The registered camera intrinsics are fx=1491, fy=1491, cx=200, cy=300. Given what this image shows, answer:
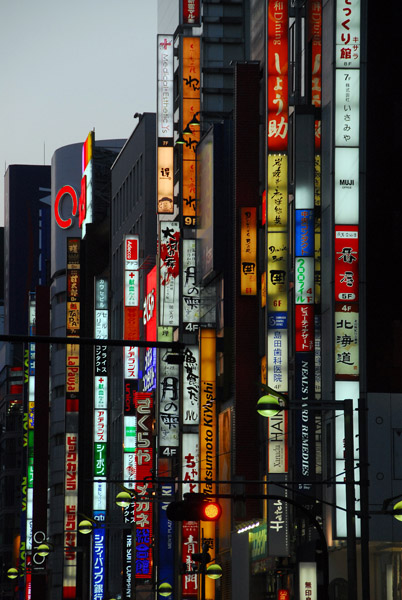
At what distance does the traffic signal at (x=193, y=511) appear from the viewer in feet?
92.7

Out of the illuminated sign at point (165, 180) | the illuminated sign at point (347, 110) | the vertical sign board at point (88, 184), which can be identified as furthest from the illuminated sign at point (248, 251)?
the vertical sign board at point (88, 184)

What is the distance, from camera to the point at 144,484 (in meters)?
71.1

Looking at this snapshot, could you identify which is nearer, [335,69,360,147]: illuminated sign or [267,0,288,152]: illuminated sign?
[335,69,360,147]: illuminated sign

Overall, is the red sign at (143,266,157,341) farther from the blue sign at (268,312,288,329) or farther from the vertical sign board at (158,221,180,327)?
the blue sign at (268,312,288,329)

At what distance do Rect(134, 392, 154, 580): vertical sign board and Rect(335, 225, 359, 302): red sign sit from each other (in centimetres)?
2743

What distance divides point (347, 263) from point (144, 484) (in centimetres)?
2954

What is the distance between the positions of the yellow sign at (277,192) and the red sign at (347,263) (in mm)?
4174

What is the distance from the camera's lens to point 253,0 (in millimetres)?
61094

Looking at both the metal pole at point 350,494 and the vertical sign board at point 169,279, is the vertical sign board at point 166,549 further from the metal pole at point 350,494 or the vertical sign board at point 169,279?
the metal pole at point 350,494

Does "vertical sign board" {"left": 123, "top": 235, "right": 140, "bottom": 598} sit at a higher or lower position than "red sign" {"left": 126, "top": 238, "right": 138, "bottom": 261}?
lower

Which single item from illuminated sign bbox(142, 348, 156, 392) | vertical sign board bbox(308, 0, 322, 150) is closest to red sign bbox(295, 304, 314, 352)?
vertical sign board bbox(308, 0, 322, 150)

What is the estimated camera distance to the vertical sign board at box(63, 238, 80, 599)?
314 feet

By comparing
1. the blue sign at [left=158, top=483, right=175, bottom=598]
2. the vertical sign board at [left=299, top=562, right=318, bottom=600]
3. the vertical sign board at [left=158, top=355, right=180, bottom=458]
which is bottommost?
the blue sign at [left=158, top=483, right=175, bottom=598]

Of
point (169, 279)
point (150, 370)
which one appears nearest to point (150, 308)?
point (150, 370)
